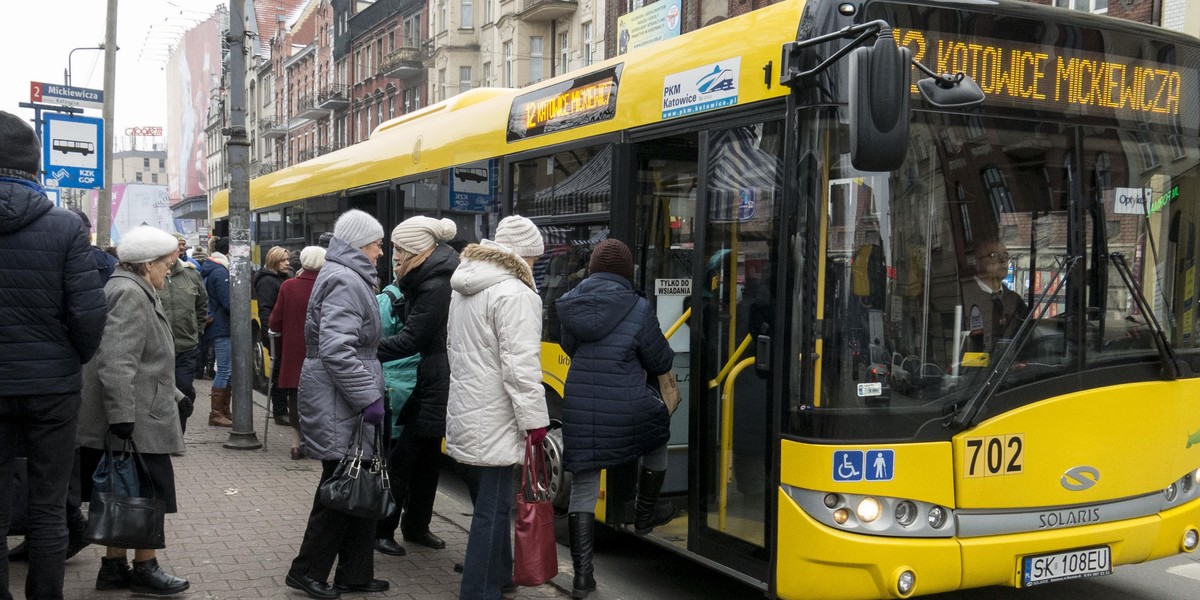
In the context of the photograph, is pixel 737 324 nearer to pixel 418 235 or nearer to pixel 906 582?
pixel 906 582

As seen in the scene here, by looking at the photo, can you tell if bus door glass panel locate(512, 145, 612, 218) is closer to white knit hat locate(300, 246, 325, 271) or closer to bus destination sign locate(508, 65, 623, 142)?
bus destination sign locate(508, 65, 623, 142)

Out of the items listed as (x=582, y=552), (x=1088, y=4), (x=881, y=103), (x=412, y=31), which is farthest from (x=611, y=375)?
(x=412, y=31)

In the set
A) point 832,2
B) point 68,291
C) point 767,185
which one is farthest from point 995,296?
point 68,291

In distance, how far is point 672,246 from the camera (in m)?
5.99

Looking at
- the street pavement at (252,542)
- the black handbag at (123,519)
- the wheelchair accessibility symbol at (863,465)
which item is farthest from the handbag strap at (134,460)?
the wheelchair accessibility symbol at (863,465)

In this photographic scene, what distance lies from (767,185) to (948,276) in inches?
34.3

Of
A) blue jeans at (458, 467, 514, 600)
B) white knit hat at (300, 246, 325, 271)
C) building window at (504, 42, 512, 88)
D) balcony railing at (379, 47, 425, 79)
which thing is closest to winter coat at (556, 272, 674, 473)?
blue jeans at (458, 467, 514, 600)

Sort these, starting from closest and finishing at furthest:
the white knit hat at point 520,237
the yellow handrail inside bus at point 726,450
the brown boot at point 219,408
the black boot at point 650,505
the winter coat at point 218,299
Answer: the yellow handrail inside bus at point 726,450 → the white knit hat at point 520,237 → the black boot at point 650,505 → the brown boot at point 219,408 → the winter coat at point 218,299

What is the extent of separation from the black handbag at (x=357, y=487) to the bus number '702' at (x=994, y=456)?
2597mm

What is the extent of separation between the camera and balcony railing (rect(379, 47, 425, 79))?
50531 millimetres

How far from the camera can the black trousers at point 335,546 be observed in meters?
5.45

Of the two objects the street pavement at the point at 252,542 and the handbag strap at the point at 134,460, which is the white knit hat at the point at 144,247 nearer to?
the handbag strap at the point at 134,460

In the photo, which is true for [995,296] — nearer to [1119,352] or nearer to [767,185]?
[1119,352]

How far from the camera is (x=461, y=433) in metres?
5.23
